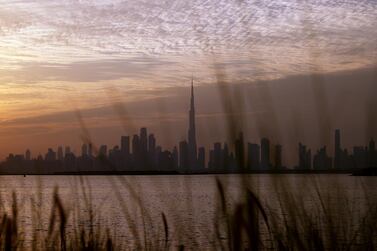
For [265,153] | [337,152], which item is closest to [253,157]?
[265,153]

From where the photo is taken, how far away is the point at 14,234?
4.10 m

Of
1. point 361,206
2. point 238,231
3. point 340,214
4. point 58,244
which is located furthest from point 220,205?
point 58,244

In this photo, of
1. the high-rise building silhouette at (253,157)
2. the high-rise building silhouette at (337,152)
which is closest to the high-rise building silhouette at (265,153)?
the high-rise building silhouette at (253,157)

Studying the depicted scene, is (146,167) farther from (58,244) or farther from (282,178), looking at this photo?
(58,244)

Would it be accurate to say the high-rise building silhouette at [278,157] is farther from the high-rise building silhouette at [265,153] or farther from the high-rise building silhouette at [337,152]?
the high-rise building silhouette at [337,152]

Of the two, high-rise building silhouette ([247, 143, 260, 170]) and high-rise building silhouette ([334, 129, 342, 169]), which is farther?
high-rise building silhouette ([334, 129, 342, 169])

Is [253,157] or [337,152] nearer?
[253,157]

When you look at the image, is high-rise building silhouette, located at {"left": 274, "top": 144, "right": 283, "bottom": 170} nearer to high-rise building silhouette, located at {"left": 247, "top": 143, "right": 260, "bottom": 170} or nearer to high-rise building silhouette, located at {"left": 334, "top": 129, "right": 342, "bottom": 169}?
high-rise building silhouette, located at {"left": 247, "top": 143, "right": 260, "bottom": 170}

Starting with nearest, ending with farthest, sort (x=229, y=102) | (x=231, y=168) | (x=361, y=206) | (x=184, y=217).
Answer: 1. (x=229, y=102)
2. (x=231, y=168)
3. (x=361, y=206)
4. (x=184, y=217)

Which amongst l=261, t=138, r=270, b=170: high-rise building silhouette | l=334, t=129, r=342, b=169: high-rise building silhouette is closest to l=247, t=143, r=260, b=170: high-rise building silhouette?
l=261, t=138, r=270, b=170: high-rise building silhouette

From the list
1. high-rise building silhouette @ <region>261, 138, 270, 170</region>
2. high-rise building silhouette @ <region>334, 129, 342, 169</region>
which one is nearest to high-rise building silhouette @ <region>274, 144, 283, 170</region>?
high-rise building silhouette @ <region>261, 138, 270, 170</region>

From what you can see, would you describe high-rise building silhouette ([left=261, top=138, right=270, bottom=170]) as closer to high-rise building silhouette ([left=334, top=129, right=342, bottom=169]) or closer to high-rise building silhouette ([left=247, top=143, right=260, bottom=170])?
high-rise building silhouette ([left=247, top=143, right=260, bottom=170])

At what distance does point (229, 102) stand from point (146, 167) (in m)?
0.86

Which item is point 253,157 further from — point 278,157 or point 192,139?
point 192,139
